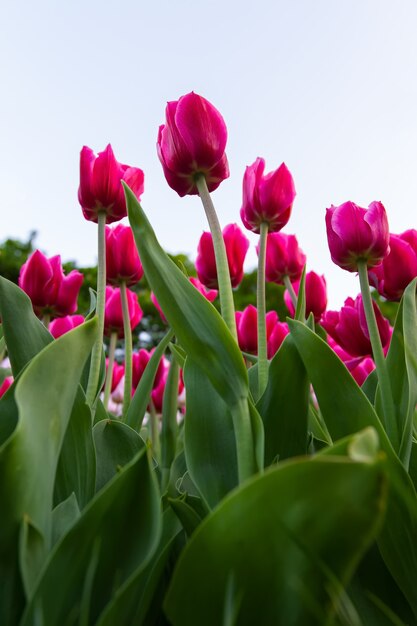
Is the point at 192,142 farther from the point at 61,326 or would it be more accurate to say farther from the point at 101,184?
the point at 61,326

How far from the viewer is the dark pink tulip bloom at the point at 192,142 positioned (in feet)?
2.20

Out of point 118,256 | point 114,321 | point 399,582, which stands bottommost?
point 399,582

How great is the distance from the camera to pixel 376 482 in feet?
0.94

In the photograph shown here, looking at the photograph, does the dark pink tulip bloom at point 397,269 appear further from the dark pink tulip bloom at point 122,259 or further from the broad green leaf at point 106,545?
the broad green leaf at point 106,545

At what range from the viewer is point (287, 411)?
62 cm

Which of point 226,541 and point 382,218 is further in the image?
point 382,218

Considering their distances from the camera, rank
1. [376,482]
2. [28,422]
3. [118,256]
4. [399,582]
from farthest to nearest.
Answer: [118,256], [399,582], [28,422], [376,482]

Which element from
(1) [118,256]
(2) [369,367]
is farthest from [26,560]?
(2) [369,367]

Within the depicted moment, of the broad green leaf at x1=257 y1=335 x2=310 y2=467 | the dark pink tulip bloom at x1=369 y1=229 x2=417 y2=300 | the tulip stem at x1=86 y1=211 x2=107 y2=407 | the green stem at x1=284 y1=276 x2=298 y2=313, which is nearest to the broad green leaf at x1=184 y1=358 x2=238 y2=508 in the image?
the broad green leaf at x1=257 y1=335 x2=310 y2=467

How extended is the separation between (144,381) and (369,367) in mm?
511

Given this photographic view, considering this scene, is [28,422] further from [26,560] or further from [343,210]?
[343,210]

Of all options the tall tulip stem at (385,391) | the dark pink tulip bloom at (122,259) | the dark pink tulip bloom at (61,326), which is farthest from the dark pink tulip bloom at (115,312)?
the tall tulip stem at (385,391)

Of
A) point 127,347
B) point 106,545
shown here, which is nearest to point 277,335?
point 127,347

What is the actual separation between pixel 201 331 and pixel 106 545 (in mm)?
191
